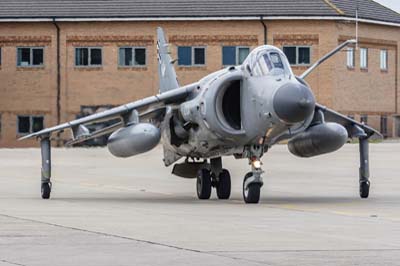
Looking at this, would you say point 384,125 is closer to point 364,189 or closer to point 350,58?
point 350,58

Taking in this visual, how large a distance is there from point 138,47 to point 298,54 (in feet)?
30.2

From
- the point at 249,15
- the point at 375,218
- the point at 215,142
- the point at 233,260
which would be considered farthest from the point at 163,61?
the point at 249,15

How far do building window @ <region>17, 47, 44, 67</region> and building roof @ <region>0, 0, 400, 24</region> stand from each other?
85.9 inches

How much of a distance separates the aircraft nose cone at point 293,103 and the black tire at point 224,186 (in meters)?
3.90

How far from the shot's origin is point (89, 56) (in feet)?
238

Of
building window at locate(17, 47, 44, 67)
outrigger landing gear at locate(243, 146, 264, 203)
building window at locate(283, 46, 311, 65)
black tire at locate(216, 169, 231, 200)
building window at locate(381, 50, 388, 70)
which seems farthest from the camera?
building window at locate(381, 50, 388, 70)

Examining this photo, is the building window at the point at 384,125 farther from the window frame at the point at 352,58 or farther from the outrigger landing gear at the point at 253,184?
the outrigger landing gear at the point at 253,184

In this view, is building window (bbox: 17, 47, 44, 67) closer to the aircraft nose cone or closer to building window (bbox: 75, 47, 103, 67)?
building window (bbox: 75, 47, 103, 67)

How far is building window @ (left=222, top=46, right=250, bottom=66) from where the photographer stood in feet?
235

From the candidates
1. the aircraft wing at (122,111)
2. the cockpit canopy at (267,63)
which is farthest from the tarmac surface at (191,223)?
the cockpit canopy at (267,63)

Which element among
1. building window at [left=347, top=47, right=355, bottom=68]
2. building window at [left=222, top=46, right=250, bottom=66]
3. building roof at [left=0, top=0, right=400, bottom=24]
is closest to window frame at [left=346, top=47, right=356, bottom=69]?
building window at [left=347, top=47, right=355, bottom=68]

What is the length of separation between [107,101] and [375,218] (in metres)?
53.3

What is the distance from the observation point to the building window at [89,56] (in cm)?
7250

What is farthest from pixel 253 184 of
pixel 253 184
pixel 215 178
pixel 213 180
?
pixel 213 180
